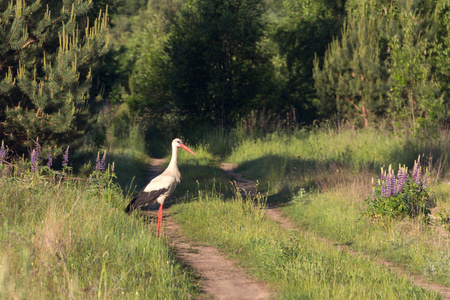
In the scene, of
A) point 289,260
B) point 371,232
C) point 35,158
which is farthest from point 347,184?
point 35,158

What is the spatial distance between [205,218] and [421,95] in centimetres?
953

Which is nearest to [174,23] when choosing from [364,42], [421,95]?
[364,42]

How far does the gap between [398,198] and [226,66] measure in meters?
13.8

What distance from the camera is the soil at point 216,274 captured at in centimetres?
588

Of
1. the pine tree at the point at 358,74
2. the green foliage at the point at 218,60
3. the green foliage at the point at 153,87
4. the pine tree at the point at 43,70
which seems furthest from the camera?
the green foliage at the point at 153,87

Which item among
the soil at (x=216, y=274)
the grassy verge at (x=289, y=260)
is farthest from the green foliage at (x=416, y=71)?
the soil at (x=216, y=274)

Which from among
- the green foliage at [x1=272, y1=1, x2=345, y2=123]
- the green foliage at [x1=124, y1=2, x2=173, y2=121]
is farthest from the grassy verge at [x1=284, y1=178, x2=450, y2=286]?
the green foliage at [x1=272, y1=1, x2=345, y2=123]

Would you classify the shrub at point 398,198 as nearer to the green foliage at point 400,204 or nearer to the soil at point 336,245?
the green foliage at point 400,204

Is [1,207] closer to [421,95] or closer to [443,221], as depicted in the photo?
[443,221]

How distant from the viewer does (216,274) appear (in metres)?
6.64

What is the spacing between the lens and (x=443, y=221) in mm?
8734

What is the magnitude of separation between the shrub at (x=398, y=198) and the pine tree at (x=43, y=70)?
5.55 metres

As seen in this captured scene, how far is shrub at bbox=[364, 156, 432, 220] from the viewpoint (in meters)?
8.88

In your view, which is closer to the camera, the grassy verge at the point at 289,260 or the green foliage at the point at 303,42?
the grassy verge at the point at 289,260
